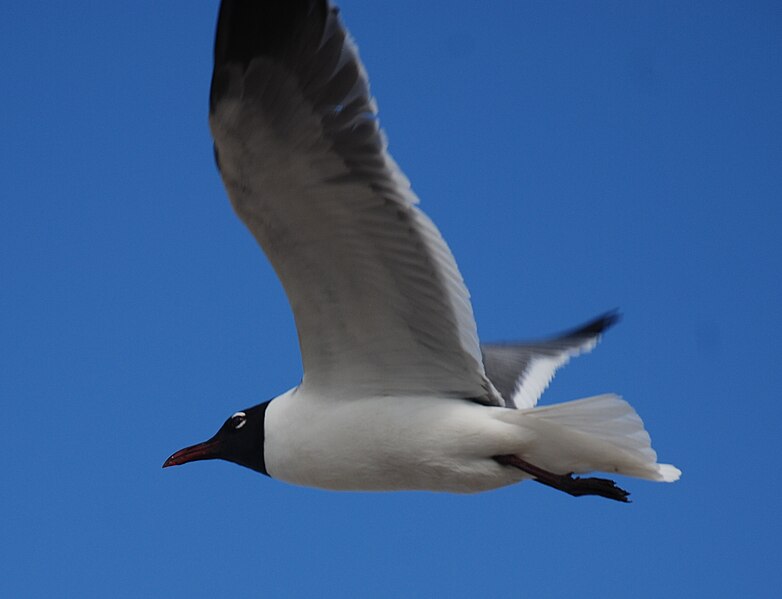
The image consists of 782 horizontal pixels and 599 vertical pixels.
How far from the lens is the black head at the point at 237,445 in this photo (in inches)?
131

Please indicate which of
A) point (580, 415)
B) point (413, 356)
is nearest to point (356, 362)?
point (413, 356)

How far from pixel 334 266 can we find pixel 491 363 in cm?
137

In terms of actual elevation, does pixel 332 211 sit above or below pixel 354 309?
above

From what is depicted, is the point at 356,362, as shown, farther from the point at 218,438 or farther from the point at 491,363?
the point at 491,363

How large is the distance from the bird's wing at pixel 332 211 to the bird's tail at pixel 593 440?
0.23 metres

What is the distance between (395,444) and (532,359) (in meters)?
1.21

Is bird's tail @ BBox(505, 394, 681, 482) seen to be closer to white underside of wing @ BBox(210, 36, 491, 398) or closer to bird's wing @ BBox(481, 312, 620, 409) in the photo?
white underside of wing @ BBox(210, 36, 491, 398)

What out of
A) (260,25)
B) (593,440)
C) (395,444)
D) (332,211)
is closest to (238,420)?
(395,444)

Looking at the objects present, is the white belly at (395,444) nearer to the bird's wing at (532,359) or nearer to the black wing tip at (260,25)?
the bird's wing at (532,359)

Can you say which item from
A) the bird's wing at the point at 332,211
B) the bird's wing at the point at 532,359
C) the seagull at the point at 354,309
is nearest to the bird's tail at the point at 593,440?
the seagull at the point at 354,309

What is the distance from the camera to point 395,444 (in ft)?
9.74

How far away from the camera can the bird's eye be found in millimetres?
3396

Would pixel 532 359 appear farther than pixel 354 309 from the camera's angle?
Yes

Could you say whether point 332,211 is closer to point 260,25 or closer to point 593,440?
point 260,25
